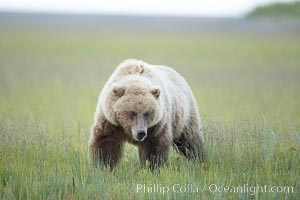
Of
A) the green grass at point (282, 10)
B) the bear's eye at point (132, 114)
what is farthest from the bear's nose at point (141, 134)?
the green grass at point (282, 10)

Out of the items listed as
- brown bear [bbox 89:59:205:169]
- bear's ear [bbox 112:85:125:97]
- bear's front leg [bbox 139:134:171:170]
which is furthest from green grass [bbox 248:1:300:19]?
bear's ear [bbox 112:85:125:97]

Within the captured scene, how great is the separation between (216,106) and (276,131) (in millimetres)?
7188

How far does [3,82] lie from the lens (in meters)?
19.9

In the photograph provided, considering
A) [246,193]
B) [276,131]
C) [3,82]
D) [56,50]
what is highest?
[56,50]

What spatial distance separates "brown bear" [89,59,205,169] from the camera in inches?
256

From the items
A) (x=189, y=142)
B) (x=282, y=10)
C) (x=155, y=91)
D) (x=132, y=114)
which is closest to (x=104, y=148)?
(x=132, y=114)

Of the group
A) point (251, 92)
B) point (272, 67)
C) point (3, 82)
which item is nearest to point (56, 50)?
point (272, 67)

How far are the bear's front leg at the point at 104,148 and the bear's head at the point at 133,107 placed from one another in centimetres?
19

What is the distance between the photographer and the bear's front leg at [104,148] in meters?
6.60

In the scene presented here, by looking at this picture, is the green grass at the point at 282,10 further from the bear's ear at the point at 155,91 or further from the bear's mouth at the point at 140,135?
the bear's mouth at the point at 140,135

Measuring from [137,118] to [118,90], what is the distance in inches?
15.1

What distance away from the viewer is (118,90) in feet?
21.4

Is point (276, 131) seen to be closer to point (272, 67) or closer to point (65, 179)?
point (65, 179)

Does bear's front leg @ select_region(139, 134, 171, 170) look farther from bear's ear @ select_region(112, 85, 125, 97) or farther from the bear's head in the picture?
bear's ear @ select_region(112, 85, 125, 97)
